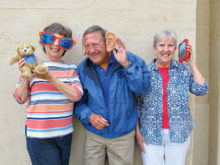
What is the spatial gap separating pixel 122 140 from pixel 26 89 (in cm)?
116

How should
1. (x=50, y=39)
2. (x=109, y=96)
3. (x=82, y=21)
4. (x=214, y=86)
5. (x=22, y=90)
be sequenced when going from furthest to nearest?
(x=214, y=86) → (x=82, y=21) → (x=109, y=96) → (x=50, y=39) → (x=22, y=90)

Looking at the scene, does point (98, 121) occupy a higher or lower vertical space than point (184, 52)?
lower

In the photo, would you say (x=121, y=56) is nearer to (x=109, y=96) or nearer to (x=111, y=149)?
(x=109, y=96)

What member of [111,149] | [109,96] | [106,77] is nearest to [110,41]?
[106,77]

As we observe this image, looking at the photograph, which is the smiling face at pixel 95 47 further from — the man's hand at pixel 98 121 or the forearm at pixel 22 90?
the forearm at pixel 22 90

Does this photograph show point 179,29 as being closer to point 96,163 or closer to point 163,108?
point 163,108

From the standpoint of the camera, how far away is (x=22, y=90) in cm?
172

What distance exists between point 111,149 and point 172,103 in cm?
86

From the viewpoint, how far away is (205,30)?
3242 millimetres

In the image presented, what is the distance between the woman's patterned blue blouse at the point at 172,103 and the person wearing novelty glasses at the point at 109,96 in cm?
16

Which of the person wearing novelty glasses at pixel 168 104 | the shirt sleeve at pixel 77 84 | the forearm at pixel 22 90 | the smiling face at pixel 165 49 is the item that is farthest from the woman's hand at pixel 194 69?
the forearm at pixel 22 90

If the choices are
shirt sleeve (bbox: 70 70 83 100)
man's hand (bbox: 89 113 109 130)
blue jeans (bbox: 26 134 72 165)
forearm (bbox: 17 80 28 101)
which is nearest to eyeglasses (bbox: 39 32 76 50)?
shirt sleeve (bbox: 70 70 83 100)

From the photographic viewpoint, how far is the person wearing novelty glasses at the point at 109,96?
191cm

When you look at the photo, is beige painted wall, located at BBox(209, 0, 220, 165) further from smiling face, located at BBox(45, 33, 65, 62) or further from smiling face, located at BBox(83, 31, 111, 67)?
smiling face, located at BBox(45, 33, 65, 62)
